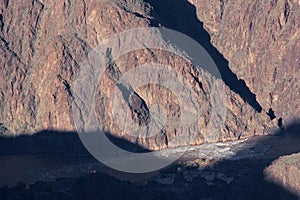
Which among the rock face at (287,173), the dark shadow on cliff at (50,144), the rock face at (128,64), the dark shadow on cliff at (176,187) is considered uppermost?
the rock face at (128,64)

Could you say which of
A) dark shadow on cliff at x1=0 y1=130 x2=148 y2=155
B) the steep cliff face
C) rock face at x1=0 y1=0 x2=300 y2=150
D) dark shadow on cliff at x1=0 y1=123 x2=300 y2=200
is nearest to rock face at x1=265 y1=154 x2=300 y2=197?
dark shadow on cliff at x1=0 y1=123 x2=300 y2=200

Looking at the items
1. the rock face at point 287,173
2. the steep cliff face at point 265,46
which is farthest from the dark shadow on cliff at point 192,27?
the rock face at point 287,173

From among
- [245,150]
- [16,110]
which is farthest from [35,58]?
[245,150]

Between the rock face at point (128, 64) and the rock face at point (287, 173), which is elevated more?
the rock face at point (128, 64)

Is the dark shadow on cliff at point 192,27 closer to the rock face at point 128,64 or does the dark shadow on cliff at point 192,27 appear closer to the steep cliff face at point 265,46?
the rock face at point 128,64

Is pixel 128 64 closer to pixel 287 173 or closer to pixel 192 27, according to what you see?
pixel 192 27

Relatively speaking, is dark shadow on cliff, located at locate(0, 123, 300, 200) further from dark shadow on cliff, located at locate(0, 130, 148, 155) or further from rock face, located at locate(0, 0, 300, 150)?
rock face, located at locate(0, 0, 300, 150)
